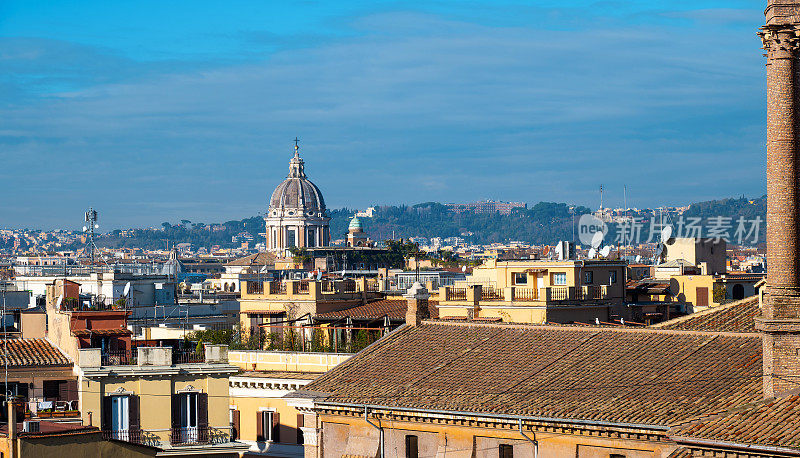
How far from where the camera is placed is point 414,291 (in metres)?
36.1

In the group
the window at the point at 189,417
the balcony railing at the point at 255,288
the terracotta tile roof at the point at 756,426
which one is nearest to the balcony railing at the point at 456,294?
the balcony railing at the point at 255,288

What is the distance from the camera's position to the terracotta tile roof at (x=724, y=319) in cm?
3103

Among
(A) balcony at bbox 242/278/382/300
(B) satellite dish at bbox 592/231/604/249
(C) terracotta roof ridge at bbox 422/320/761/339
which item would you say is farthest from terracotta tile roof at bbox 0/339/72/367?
(B) satellite dish at bbox 592/231/604/249

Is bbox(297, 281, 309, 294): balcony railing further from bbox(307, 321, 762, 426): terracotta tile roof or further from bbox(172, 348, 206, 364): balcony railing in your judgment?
bbox(307, 321, 762, 426): terracotta tile roof

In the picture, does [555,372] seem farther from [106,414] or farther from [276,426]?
[106,414]

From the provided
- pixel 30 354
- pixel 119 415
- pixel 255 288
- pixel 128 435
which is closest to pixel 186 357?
pixel 119 415

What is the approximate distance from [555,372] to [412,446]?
124 inches

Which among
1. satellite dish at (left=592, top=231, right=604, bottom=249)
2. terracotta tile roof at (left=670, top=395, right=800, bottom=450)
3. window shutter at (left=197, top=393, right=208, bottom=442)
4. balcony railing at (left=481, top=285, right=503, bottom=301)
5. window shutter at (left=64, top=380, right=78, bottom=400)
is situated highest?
satellite dish at (left=592, top=231, right=604, bottom=249)

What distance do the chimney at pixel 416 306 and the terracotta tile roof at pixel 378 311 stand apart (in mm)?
9094

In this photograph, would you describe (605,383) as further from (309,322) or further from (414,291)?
(309,322)

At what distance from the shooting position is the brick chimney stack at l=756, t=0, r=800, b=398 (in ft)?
81.4

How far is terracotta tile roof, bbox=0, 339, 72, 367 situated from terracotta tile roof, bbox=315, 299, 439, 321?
10614mm

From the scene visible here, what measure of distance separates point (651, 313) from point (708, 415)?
27331mm

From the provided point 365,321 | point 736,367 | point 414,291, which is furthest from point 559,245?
point 736,367
